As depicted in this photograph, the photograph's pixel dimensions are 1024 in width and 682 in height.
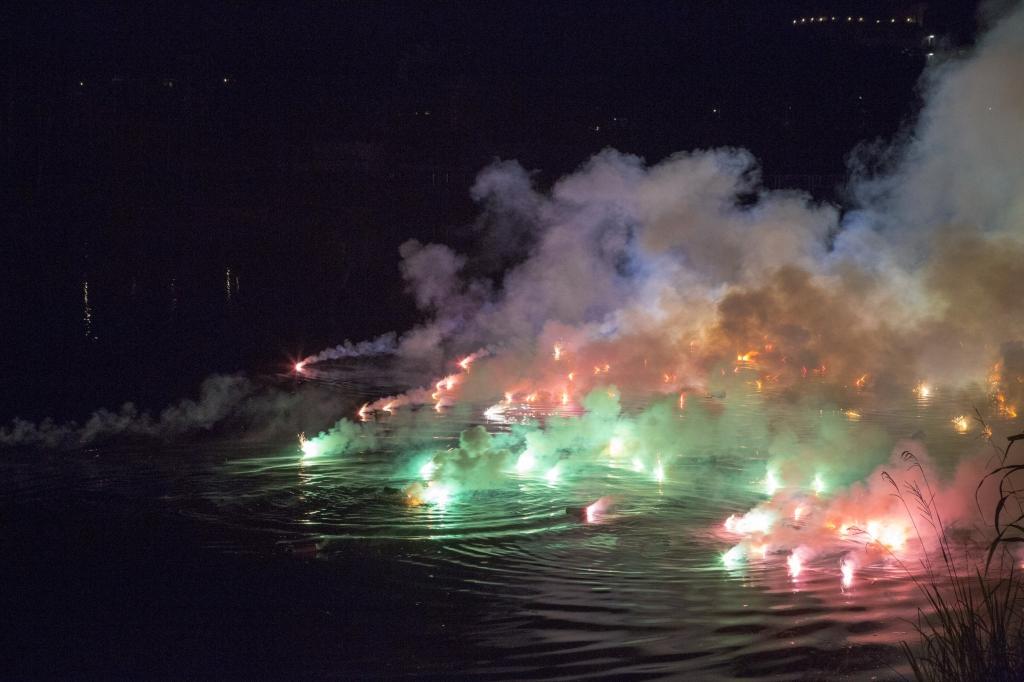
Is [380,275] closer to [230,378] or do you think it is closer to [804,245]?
[230,378]

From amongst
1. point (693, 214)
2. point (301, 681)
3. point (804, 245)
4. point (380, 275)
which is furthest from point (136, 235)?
point (301, 681)

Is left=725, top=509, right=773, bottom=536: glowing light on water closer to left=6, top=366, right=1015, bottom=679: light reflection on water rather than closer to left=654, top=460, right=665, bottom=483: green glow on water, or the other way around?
left=6, top=366, right=1015, bottom=679: light reflection on water

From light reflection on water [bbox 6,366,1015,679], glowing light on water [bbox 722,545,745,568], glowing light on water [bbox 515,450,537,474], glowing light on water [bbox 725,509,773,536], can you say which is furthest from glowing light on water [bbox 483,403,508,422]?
glowing light on water [bbox 722,545,745,568]

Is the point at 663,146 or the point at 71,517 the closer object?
the point at 71,517

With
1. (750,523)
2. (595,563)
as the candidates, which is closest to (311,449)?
(595,563)

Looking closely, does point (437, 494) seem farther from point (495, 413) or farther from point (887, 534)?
point (495, 413)
